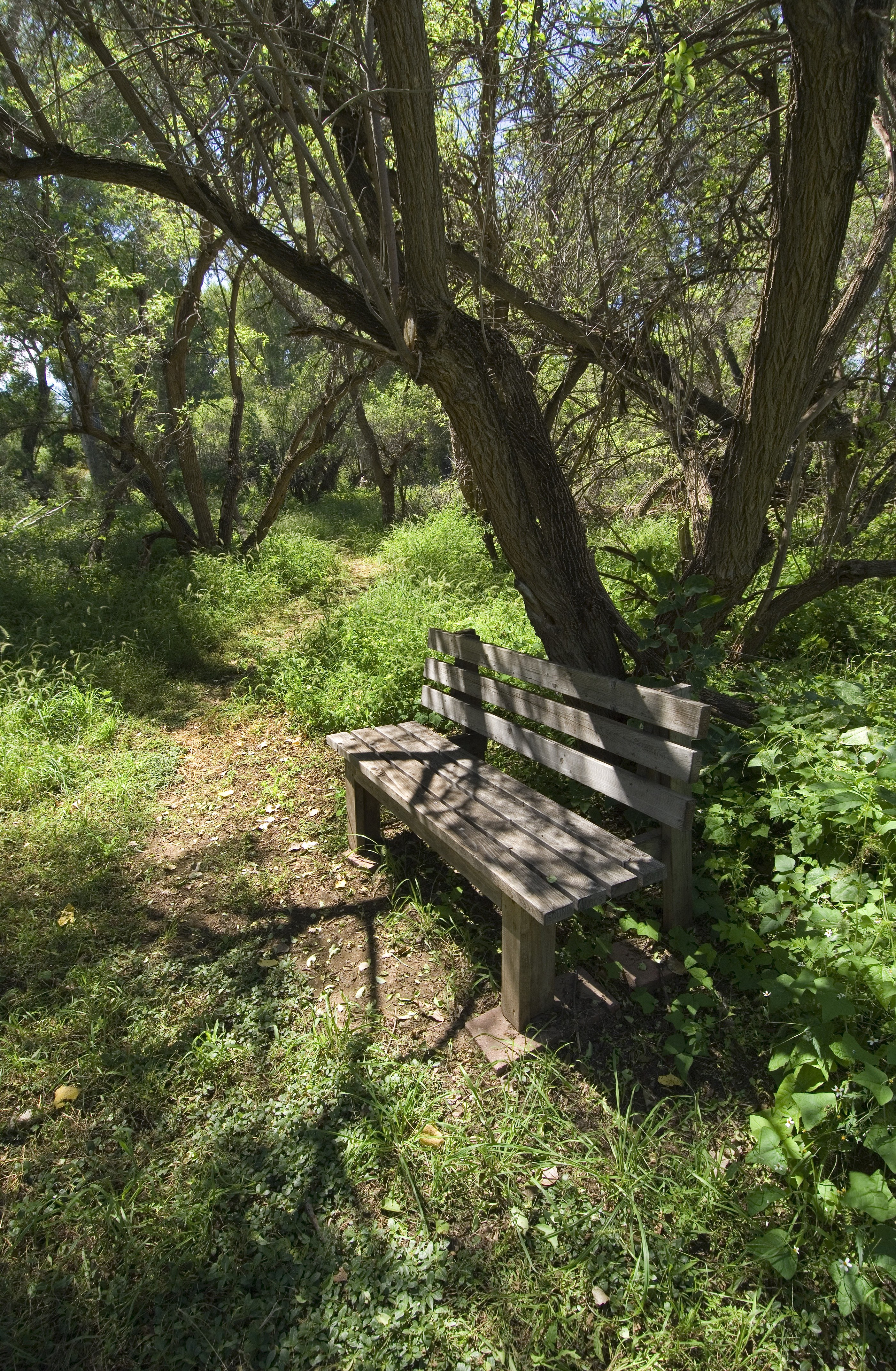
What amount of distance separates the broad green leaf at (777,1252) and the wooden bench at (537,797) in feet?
2.84

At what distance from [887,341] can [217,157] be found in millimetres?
4864

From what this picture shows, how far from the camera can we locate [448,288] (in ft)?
10.0

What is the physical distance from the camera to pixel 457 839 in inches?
100

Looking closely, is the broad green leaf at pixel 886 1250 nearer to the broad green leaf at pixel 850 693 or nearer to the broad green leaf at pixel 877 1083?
the broad green leaf at pixel 877 1083

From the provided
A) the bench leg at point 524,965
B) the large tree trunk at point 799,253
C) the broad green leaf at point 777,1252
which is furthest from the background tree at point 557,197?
the broad green leaf at point 777,1252

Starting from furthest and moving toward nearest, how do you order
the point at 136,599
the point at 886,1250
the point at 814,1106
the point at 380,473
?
the point at 380,473
the point at 136,599
the point at 814,1106
the point at 886,1250

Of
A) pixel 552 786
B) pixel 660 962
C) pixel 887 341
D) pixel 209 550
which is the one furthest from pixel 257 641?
pixel 887 341

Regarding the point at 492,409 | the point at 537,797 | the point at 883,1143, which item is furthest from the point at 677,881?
the point at 492,409

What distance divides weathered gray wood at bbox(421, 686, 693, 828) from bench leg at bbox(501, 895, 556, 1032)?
22.1 inches

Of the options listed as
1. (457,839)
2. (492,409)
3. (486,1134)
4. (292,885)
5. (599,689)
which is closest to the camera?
(486,1134)

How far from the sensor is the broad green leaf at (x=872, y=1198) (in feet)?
5.13

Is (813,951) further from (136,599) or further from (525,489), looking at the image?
(136,599)

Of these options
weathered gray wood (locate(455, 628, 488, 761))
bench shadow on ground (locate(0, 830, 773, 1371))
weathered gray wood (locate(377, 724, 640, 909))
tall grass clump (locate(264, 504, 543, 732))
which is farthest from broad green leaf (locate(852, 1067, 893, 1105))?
tall grass clump (locate(264, 504, 543, 732))

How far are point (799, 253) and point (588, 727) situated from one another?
2.00 m
